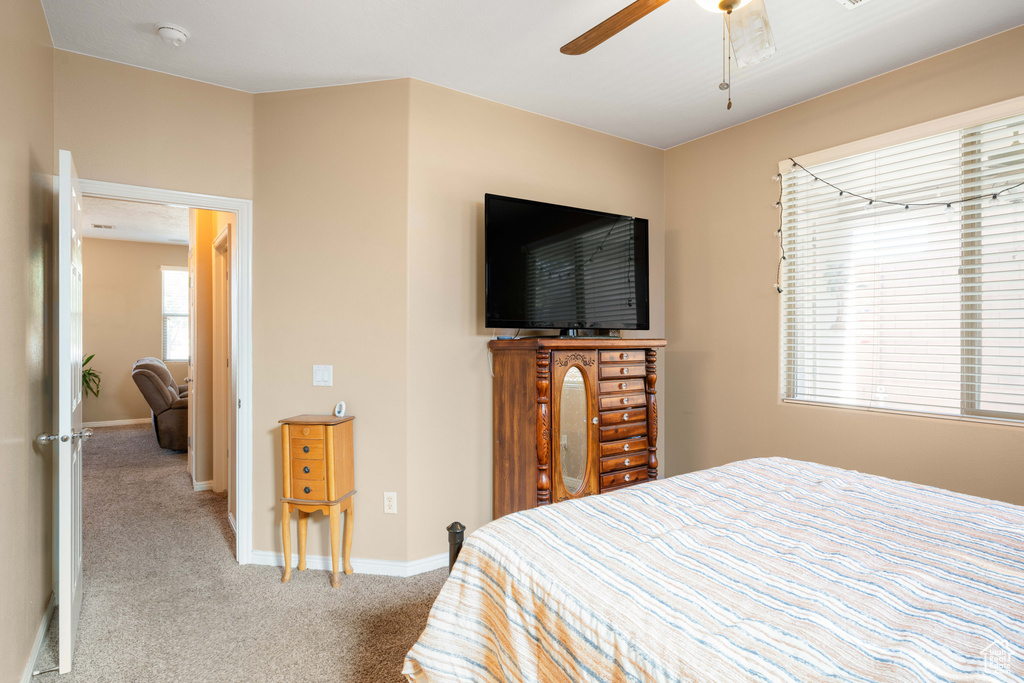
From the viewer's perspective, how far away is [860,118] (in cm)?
292

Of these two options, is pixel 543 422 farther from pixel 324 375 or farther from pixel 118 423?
pixel 118 423

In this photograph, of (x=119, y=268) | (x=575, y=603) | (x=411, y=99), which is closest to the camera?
(x=575, y=603)

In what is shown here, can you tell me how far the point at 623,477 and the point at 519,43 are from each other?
7.77ft

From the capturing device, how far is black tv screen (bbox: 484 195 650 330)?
2.94 m

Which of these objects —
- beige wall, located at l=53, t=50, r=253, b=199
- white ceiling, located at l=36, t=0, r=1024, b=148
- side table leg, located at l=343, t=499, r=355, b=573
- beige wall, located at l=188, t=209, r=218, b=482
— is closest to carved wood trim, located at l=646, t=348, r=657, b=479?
white ceiling, located at l=36, t=0, r=1024, b=148

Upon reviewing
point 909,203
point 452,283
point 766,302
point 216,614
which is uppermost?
point 909,203

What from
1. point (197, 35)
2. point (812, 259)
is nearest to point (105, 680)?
point (197, 35)

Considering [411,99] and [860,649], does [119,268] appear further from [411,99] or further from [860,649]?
[860,649]

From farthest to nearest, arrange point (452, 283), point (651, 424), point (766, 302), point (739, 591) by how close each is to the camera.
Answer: point (766, 302)
point (651, 424)
point (452, 283)
point (739, 591)

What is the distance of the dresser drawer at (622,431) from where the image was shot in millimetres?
3033

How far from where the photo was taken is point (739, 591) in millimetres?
1018

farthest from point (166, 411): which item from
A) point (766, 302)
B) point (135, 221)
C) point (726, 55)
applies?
point (726, 55)

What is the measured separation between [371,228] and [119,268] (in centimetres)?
680

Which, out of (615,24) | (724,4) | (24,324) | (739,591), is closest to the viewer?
(739,591)
